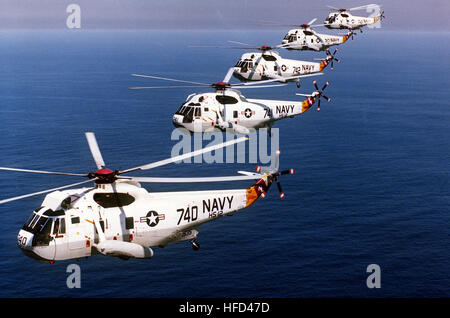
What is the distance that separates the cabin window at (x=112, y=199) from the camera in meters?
36.9

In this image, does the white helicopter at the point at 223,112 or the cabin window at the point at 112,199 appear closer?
the cabin window at the point at 112,199

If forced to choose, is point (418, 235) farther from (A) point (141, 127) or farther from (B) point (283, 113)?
(A) point (141, 127)

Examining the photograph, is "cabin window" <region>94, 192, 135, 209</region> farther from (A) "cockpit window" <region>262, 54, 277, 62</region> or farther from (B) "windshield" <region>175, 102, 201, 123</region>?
(A) "cockpit window" <region>262, 54, 277, 62</region>

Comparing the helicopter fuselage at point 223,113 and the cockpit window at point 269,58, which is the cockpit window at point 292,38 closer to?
the cockpit window at point 269,58

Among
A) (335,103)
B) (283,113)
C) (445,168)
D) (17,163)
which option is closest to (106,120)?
(17,163)

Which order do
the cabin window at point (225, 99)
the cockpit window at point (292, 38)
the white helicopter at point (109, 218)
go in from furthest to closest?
the cockpit window at point (292, 38) < the cabin window at point (225, 99) < the white helicopter at point (109, 218)

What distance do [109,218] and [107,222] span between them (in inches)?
11.6

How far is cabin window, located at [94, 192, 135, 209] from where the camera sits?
36866mm

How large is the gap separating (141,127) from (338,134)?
53662mm

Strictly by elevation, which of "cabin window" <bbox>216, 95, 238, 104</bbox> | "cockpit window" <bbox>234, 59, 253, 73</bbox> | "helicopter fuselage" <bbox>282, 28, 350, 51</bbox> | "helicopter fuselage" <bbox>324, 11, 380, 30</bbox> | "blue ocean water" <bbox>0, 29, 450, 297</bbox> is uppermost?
"helicopter fuselage" <bbox>324, 11, 380, 30</bbox>

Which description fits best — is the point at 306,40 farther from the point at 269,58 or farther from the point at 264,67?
the point at 264,67

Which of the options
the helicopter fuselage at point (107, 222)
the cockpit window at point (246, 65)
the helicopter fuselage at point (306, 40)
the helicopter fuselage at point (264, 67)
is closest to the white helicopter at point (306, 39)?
the helicopter fuselage at point (306, 40)

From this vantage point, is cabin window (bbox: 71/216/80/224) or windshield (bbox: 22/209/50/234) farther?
cabin window (bbox: 71/216/80/224)

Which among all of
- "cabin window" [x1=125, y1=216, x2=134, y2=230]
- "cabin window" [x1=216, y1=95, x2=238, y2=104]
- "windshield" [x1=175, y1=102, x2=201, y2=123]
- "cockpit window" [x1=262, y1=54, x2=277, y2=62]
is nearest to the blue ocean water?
"windshield" [x1=175, y1=102, x2=201, y2=123]
